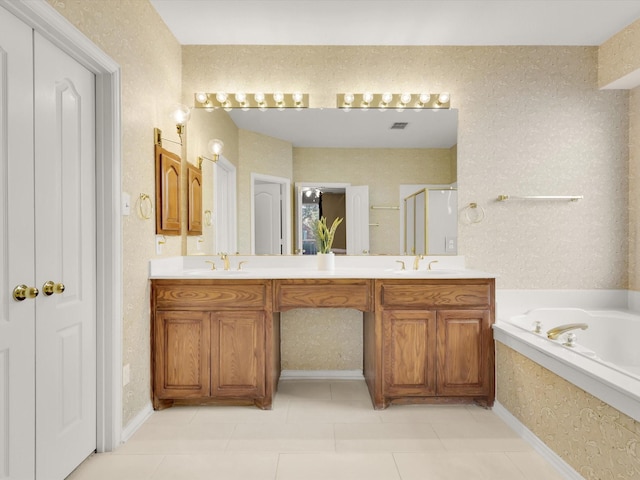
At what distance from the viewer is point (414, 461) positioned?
1.93 meters

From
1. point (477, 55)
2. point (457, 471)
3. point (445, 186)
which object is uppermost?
point (477, 55)

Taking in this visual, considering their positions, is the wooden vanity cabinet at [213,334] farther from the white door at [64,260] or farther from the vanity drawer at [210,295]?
the white door at [64,260]

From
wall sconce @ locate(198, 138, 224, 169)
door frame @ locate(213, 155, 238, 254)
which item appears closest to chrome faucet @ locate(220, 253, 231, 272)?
door frame @ locate(213, 155, 238, 254)

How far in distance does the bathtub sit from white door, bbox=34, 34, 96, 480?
214 cm

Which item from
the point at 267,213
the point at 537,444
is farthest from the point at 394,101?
the point at 537,444

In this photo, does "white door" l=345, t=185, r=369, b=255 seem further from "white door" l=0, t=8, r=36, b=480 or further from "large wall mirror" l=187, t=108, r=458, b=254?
"white door" l=0, t=8, r=36, b=480

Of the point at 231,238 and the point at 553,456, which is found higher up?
Result: the point at 231,238

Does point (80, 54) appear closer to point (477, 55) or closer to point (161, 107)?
point (161, 107)

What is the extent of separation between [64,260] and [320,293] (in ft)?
4.32

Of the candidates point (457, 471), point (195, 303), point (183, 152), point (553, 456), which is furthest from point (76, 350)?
point (553, 456)

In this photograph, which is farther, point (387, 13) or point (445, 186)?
point (445, 186)

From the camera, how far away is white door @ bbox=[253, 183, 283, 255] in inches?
118

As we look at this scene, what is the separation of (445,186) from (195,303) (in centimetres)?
190

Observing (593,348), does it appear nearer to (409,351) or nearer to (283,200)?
(409,351)
